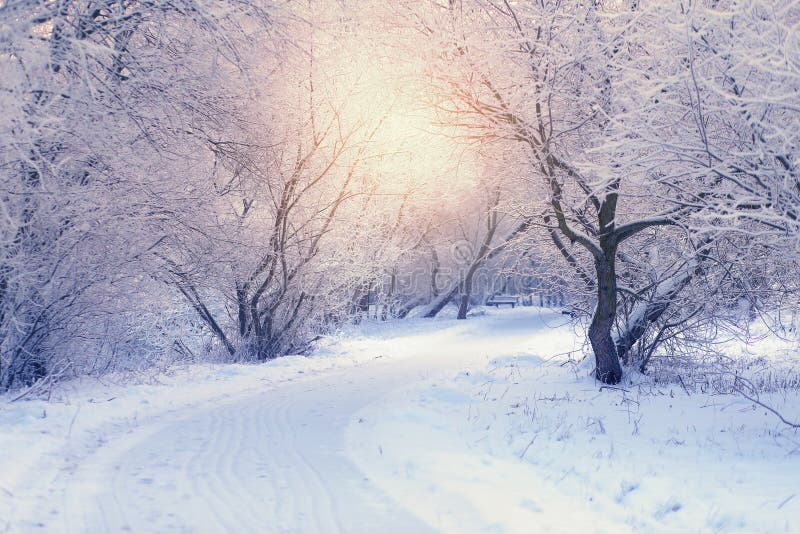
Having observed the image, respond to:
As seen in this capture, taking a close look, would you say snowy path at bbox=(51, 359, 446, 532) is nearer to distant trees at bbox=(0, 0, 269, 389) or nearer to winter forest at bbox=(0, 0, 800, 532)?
winter forest at bbox=(0, 0, 800, 532)

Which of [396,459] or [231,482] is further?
[396,459]

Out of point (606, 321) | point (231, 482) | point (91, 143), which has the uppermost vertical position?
point (91, 143)

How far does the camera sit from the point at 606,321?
38.0 ft

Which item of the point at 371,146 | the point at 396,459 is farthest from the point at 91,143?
the point at 371,146

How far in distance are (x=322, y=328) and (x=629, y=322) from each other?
1140 centimetres

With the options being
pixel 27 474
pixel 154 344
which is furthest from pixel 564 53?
pixel 154 344

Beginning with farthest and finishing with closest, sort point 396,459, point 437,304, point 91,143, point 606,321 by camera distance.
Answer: point 437,304, point 606,321, point 91,143, point 396,459

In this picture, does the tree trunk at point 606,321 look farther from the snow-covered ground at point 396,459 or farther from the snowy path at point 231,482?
the snowy path at point 231,482

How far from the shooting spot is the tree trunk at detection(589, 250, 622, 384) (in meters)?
11.5

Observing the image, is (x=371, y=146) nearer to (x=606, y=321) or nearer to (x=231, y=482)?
(x=606, y=321)

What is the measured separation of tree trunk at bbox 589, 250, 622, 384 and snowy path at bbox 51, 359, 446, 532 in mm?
5182

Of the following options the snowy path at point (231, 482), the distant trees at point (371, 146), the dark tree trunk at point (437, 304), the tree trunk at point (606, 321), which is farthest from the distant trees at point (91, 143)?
the dark tree trunk at point (437, 304)

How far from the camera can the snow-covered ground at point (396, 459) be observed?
4738 millimetres

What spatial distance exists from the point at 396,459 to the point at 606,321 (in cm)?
640
